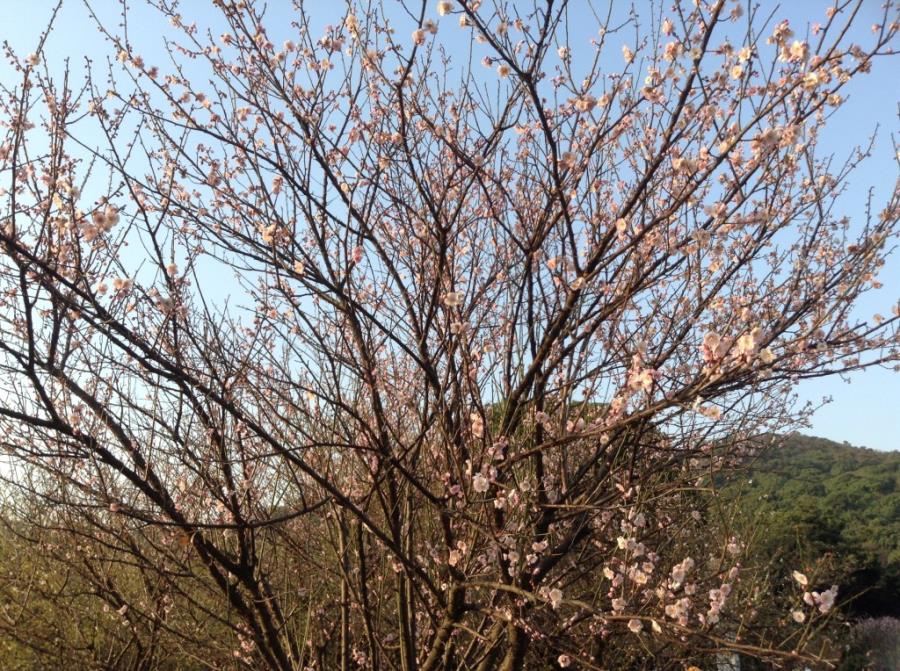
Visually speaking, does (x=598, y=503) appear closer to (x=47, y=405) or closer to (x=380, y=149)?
(x=380, y=149)

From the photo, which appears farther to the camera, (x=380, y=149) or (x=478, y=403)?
(x=380, y=149)

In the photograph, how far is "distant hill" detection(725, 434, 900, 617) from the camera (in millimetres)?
13484

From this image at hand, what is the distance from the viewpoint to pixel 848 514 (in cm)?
1767

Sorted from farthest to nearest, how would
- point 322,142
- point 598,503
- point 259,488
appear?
point 259,488, point 322,142, point 598,503

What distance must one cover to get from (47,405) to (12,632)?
2888mm

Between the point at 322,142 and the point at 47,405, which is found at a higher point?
the point at 322,142

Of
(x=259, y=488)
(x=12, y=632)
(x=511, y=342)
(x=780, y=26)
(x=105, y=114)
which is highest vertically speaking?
(x=105, y=114)

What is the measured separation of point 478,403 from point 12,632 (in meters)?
3.72

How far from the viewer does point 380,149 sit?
12.3 ft

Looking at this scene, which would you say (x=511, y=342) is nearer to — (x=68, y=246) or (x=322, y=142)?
(x=322, y=142)

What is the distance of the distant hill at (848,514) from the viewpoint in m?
13.5

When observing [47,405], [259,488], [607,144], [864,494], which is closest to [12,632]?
[259,488]

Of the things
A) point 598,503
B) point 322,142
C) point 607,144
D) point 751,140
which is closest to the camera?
point 751,140

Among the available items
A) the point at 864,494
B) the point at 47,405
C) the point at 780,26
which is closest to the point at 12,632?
the point at 47,405
